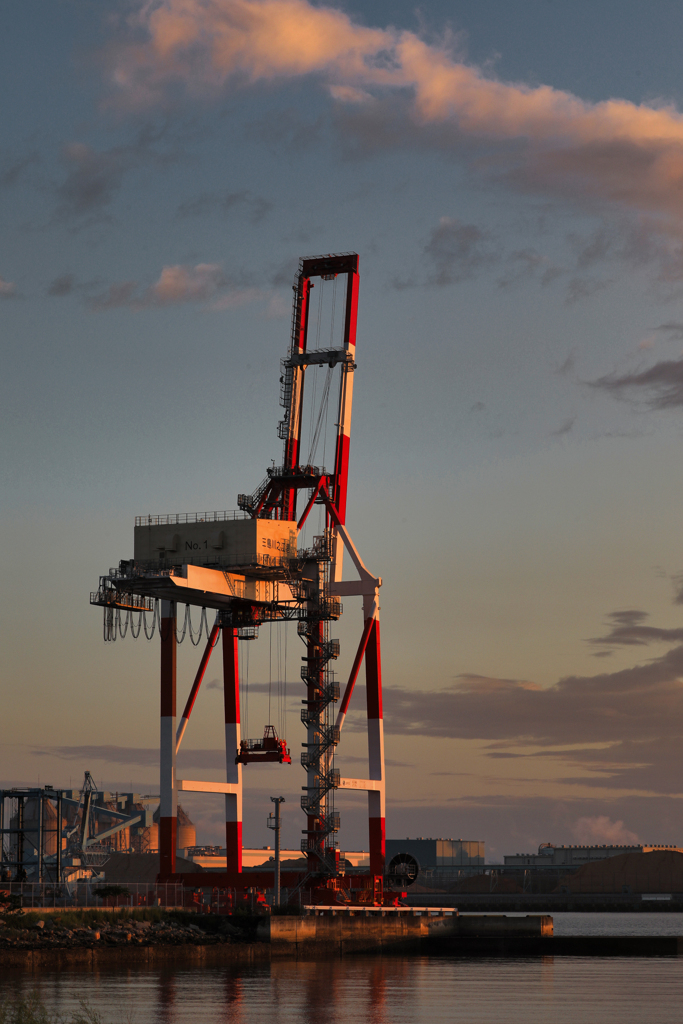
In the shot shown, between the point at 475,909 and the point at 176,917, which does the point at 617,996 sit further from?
the point at 475,909

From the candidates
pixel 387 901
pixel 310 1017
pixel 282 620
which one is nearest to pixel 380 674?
pixel 282 620

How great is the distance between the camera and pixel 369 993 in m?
49.7

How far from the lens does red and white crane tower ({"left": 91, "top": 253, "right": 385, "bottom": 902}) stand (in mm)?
74375

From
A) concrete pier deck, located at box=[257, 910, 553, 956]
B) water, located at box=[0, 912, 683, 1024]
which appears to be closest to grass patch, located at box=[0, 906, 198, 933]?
concrete pier deck, located at box=[257, 910, 553, 956]

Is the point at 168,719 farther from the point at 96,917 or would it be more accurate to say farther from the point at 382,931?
the point at 382,931

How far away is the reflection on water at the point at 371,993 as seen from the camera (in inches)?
1599

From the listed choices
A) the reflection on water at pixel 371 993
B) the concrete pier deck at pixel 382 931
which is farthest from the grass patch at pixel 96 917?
the reflection on water at pixel 371 993

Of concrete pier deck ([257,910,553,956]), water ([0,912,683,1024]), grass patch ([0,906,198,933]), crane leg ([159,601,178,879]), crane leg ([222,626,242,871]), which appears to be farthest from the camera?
crane leg ([222,626,242,871])

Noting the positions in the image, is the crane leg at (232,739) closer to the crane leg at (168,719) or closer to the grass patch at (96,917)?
the crane leg at (168,719)

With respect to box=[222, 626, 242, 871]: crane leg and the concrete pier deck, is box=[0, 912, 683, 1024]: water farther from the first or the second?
box=[222, 626, 242, 871]: crane leg

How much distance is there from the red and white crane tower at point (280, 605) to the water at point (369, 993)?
1236 cm

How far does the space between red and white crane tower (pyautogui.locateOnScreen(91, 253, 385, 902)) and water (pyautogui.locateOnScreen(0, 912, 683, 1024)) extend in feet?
40.5

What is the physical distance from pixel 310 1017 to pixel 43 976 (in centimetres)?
1662

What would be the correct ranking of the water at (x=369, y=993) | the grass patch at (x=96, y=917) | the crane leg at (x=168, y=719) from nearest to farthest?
the water at (x=369, y=993) < the grass patch at (x=96, y=917) < the crane leg at (x=168, y=719)
